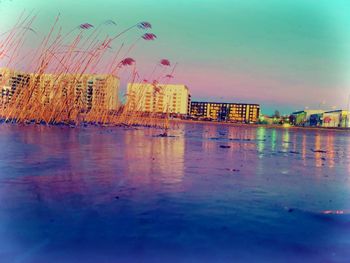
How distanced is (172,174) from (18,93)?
7.44m

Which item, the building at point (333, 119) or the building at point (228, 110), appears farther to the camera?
the building at point (228, 110)

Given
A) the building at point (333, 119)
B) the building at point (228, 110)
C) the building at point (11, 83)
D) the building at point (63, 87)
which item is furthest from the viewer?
the building at point (228, 110)

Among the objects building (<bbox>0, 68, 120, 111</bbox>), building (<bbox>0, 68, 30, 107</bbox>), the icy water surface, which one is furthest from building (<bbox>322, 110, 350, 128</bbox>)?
the icy water surface

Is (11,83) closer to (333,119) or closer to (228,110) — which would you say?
(333,119)

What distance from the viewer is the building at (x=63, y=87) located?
912cm

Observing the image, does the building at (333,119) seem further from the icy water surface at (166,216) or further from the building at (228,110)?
the icy water surface at (166,216)

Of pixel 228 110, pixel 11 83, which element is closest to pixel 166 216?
pixel 11 83

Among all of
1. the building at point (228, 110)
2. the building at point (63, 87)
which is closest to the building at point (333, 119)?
the building at point (228, 110)

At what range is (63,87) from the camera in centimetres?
1011

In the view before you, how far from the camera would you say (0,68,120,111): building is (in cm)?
912

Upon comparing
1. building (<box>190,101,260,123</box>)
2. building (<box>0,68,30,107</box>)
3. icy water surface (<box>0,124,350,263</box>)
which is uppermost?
building (<box>190,101,260,123</box>)

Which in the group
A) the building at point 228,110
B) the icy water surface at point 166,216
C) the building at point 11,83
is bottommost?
the icy water surface at point 166,216

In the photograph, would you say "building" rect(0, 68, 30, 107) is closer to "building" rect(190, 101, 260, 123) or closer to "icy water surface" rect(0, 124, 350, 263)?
"icy water surface" rect(0, 124, 350, 263)

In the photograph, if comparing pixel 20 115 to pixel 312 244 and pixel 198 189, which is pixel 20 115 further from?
pixel 312 244
